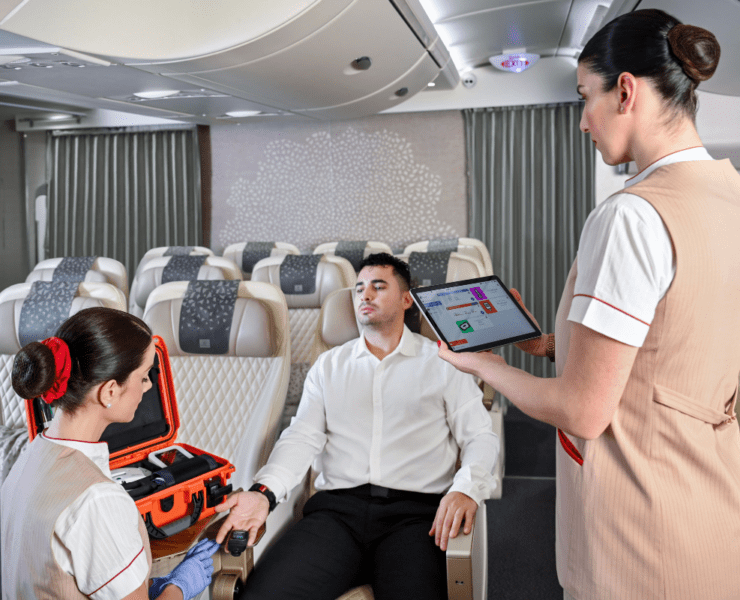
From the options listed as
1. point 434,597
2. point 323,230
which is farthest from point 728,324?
point 323,230

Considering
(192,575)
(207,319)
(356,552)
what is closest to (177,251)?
(207,319)

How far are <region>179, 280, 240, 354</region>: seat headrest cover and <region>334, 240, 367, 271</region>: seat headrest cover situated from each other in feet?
8.64

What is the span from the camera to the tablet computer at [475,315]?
Answer: 3.83 feet

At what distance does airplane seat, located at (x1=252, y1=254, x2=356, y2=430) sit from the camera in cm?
374

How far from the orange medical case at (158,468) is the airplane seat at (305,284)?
204 centimetres

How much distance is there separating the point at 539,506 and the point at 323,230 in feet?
12.4

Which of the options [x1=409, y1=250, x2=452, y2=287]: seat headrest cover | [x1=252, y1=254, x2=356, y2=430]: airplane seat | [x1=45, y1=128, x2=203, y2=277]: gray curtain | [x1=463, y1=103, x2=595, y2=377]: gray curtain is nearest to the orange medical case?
[x1=409, y1=250, x2=452, y2=287]: seat headrest cover

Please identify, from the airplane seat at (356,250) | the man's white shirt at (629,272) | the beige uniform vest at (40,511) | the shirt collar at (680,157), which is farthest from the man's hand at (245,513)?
the airplane seat at (356,250)

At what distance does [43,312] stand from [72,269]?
6.10 feet

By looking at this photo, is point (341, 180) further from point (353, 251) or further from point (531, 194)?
point (531, 194)

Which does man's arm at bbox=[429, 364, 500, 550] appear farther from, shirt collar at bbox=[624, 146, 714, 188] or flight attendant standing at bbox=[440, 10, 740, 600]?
shirt collar at bbox=[624, 146, 714, 188]

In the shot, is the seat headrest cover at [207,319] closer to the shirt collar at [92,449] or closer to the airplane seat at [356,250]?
the shirt collar at [92,449]

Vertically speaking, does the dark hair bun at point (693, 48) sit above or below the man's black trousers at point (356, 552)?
above

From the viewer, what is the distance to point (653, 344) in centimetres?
81
